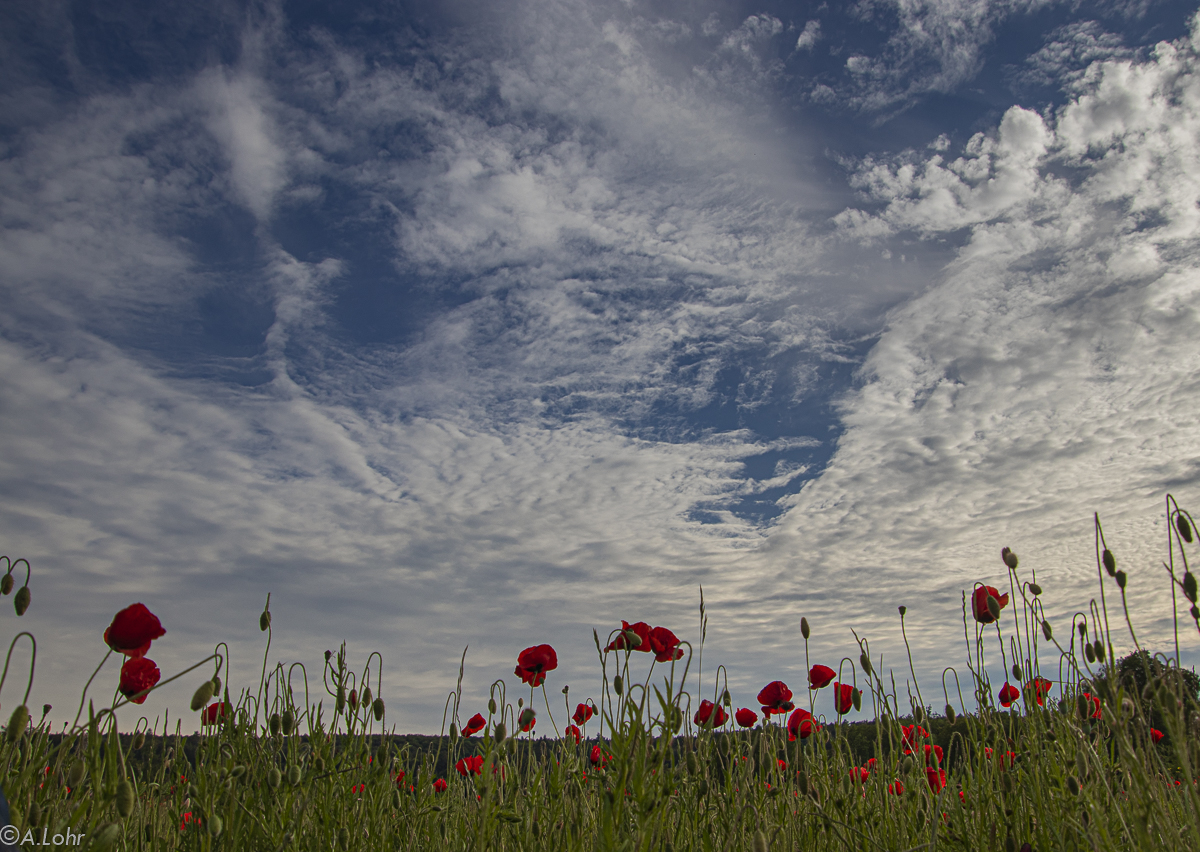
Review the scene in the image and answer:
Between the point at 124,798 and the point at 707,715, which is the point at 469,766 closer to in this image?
the point at 707,715

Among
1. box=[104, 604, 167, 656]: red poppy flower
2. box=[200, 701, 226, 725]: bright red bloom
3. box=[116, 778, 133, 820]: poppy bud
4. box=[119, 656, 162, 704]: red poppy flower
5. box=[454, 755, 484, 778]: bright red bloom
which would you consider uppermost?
box=[104, 604, 167, 656]: red poppy flower

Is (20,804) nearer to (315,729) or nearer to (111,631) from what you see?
(111,631)

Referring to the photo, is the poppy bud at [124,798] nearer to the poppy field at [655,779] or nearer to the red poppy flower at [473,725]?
the poppy field at [655,779]

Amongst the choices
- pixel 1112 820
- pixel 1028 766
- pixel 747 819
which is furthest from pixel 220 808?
pixel 1112 820

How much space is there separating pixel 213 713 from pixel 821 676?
3352 mm

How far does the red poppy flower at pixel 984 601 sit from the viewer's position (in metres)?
3.17

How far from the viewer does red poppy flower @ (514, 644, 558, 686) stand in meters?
4.19

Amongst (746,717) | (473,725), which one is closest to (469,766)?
(473,725)

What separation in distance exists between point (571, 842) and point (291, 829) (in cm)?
109

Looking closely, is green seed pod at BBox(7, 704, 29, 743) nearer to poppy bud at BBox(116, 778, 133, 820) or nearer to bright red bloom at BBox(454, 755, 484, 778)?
poppy bud at BBox(116, 778, 133, 820)

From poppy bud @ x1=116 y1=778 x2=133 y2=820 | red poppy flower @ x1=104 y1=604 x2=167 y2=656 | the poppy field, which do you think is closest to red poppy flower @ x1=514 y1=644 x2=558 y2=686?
the poppy field

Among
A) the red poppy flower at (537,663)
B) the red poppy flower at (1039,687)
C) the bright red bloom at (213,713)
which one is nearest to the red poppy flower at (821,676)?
the red poppy flower at (1039,687)

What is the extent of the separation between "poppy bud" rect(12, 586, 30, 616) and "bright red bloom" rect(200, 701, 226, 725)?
2.66 feet

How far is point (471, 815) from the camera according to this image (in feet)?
11.9
